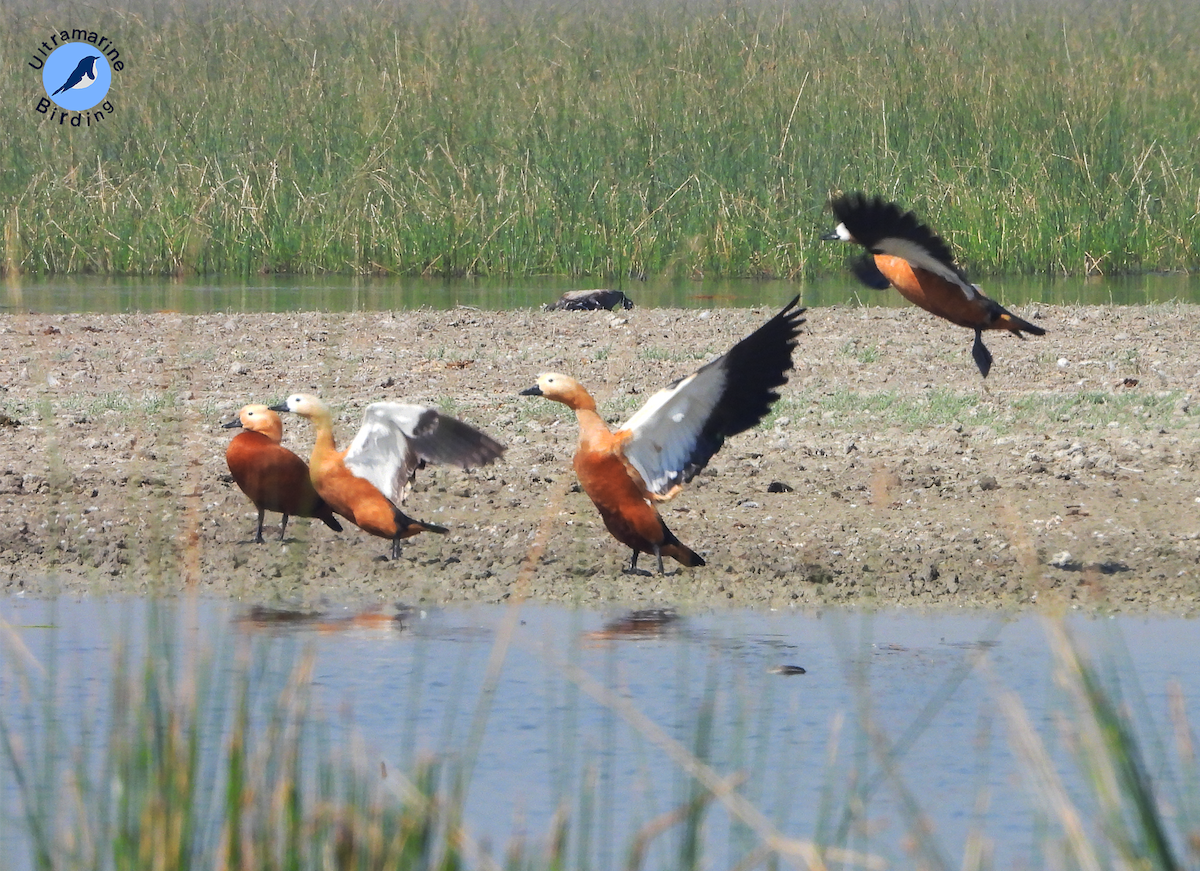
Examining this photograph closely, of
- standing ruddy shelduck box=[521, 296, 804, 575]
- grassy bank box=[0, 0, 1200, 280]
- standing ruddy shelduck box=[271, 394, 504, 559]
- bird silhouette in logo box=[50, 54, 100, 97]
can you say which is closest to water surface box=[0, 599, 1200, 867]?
standing ruddy shelduck box=[521, 296, 804, 575]

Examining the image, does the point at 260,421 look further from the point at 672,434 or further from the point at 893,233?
the point at 893,233

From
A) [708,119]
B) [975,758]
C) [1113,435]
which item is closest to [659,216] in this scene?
[708,119]

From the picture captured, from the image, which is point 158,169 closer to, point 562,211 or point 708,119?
point 562,211

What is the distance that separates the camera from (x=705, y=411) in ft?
21.0

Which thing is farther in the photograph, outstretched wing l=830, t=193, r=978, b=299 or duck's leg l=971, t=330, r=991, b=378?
duck's leg l=971, t=330, r=991, b=378

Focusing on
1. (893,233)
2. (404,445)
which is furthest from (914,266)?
(404,445)

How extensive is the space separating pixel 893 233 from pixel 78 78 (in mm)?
11879

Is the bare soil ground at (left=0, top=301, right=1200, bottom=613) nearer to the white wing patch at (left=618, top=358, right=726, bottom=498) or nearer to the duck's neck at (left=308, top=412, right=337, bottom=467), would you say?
the duck's neck at (left=308, top=412, right=337, bottom=467)

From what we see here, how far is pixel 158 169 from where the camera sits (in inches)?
615

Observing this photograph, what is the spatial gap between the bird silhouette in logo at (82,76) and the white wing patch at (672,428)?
12304 millimetres

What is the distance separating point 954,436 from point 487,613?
2.86m

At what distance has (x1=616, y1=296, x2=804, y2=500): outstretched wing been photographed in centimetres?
633

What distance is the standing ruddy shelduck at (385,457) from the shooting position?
21.6 ft

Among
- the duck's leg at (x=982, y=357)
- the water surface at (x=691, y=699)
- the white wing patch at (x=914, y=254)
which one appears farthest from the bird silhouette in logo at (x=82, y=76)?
the water surface at (x=691, y=699)
